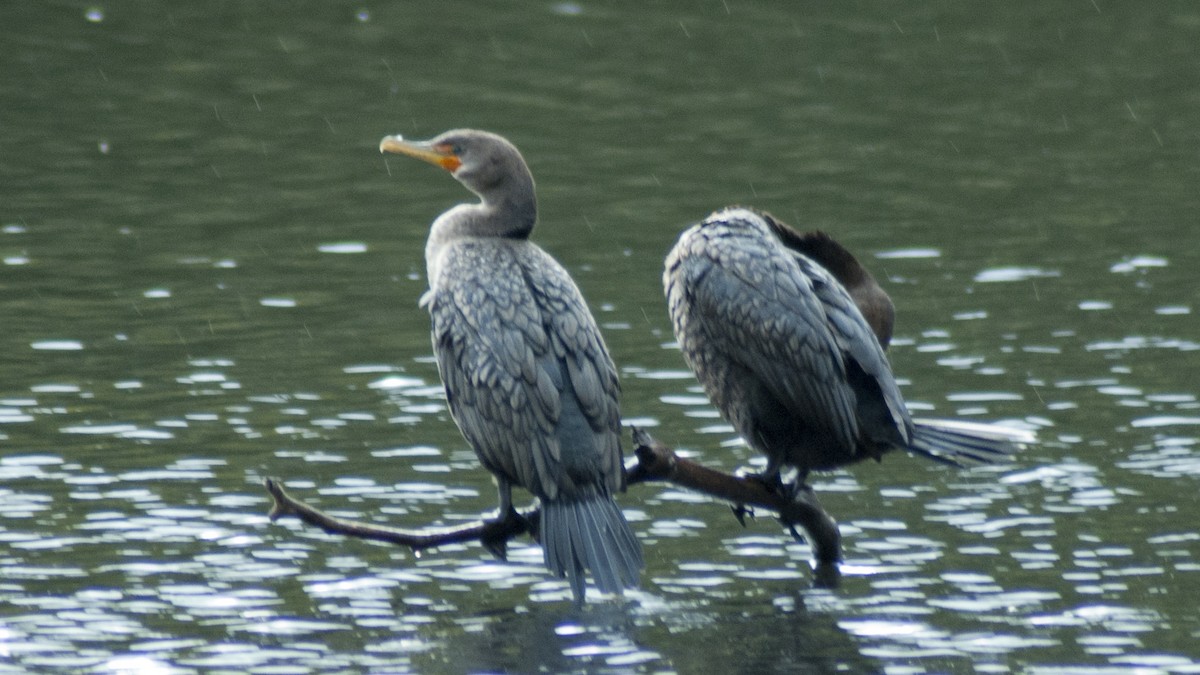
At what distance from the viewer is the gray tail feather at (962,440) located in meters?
7.17

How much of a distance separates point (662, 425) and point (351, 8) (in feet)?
45.9

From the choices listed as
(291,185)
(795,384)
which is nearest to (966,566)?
(795,384)

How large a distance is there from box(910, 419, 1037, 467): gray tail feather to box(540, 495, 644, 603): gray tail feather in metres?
1.17

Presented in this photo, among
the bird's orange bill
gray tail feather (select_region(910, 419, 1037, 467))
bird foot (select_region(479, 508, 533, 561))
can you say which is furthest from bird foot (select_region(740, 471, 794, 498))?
the bird's orange bill

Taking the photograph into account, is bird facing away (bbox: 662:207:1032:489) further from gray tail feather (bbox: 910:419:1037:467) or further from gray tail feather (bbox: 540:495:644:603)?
gray tail feather (bbox: 540:495:644:603)

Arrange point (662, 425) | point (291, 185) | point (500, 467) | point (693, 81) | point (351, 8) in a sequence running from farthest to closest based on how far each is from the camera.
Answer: point (351, 8) < point (693, 81) < point (291, 185) < point (662, 425) < point (500, 467)

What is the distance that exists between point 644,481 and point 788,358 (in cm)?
68

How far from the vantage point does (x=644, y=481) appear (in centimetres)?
695

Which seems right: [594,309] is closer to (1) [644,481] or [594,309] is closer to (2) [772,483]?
(2) [772,483]

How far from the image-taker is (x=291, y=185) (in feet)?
51.7

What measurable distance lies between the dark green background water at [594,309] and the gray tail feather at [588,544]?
1.23 feet

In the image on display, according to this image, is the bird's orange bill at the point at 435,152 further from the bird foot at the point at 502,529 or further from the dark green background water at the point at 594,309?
the dark green background water at the point at 594,309

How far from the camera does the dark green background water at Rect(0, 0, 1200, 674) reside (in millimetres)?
7359

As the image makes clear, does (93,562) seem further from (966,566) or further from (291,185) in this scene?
(291,185)
